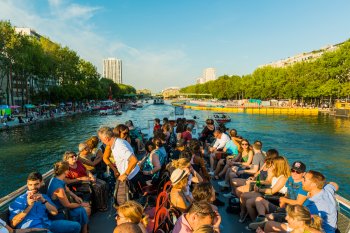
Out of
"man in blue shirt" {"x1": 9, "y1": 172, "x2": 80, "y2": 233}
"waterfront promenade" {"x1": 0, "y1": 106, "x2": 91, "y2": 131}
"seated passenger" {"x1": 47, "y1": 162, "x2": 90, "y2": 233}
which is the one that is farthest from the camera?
"waterfront promenade" {"x1": 0, "y1": 106, "x2": 91, "y2": 131}

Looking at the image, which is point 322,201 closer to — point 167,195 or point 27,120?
point 167,195

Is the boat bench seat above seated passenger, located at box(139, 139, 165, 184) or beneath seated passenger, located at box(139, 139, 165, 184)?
beneath

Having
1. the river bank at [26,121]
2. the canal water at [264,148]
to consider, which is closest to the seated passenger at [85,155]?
the canal water at [264,148]

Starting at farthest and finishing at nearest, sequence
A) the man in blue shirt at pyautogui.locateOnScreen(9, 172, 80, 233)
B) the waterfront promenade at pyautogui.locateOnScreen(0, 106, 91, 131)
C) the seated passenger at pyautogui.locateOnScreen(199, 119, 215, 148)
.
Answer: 1. the waterfront promenade at pyautogui.locateOnScreen(0, 106, 91, 131)
2. the seated passenger at pyautogui.locateOnScreen(199, 119, 215, 148)
3. the man in blue shirt at pyautogui.locateOnScreen(9, 172, 80, 233)

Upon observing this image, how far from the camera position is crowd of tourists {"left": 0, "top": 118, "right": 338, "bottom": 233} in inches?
139

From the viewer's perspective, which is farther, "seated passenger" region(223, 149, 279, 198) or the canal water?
the canal water

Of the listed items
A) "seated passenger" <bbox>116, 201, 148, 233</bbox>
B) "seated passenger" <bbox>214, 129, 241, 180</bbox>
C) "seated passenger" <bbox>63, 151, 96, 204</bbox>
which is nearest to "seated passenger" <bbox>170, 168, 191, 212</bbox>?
"seated passenger" <bbox>116, 201, 148, 233</bbox>

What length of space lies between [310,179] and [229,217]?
2.37 m

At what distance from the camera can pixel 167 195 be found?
4.36m

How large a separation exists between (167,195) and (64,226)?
1.78m

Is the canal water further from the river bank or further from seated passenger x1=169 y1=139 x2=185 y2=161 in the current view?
seated passenger x1=169 y1=139 x2=185 y2=161

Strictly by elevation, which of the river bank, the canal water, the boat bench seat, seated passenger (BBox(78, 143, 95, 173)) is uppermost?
seated passenger (BBox(78, 143, 95, 173))

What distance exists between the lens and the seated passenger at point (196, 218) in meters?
3.13

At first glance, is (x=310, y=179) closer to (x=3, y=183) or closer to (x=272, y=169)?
(x=272, y=169)
